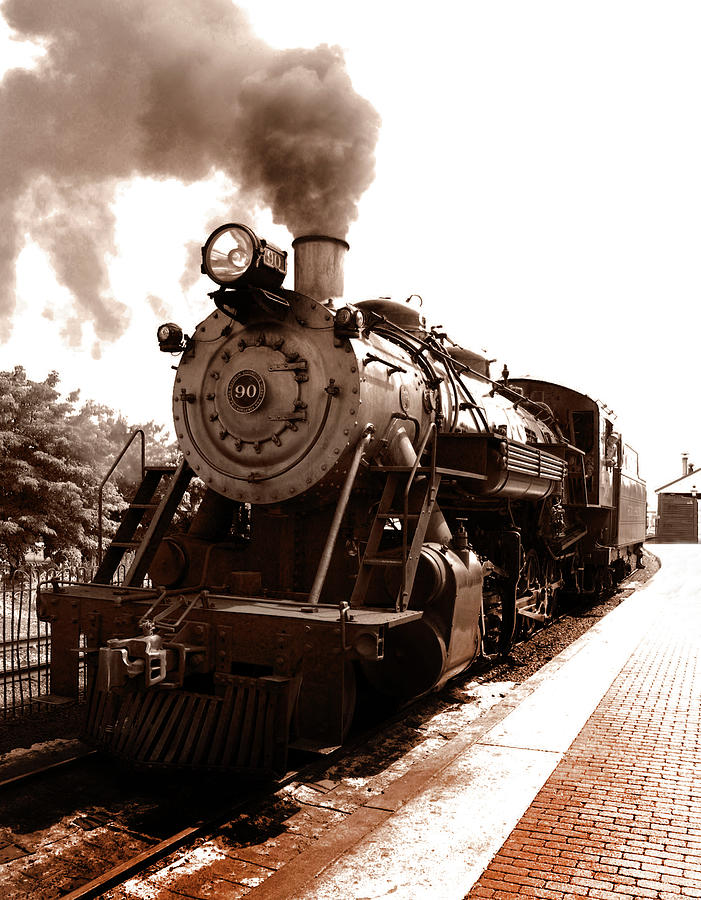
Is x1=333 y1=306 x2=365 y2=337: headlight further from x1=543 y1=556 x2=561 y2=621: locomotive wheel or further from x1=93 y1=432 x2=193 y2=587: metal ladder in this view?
x1=543 y1=556 x2=561 y2=621: locomotive wheel

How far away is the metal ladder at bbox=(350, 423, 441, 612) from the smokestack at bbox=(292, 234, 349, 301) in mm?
1934

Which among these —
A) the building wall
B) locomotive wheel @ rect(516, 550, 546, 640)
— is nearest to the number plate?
locomotive wheel @ rect(516, 550, 546, 640)

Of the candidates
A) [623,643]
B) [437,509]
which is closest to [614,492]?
[623,643]

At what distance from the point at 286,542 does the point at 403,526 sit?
1201 millimetres

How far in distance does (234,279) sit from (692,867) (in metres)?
4.62

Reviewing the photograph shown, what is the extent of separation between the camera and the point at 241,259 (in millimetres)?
5789

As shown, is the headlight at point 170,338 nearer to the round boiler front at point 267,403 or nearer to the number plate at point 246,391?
the round boiler front at point 267,403

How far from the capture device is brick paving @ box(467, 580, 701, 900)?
11.6 feet

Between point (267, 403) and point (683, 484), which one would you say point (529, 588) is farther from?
point (683, 484)

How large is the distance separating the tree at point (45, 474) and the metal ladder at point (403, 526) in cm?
1172

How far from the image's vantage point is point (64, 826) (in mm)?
4586

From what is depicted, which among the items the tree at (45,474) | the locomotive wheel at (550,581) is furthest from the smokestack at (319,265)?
the tree at (45,474)

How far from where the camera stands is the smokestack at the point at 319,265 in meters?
7.20

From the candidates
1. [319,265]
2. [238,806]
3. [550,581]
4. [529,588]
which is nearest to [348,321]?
[319,265]
